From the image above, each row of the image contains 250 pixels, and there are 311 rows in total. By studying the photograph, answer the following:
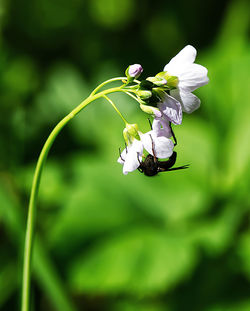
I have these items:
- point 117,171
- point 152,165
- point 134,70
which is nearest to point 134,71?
point 134,70

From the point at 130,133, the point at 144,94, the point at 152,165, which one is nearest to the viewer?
the point at 144,94

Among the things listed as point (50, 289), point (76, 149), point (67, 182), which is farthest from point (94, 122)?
point (50, 289)

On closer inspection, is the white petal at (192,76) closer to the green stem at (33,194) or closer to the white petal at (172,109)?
the white petal at (172,109)

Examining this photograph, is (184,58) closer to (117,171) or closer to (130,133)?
(130,133)

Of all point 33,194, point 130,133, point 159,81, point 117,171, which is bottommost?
point 117,171

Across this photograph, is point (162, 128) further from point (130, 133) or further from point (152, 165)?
point (152, 165)

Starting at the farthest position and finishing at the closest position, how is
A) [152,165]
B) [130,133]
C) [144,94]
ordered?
1. [152,165]
2. [130,133]
3. [144,94]

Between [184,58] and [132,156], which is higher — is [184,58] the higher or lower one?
the higher one

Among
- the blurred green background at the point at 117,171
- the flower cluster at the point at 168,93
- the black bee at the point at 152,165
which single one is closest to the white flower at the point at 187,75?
the flower cluster at the point at 168,93

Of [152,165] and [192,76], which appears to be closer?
[192,76]
